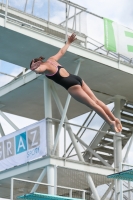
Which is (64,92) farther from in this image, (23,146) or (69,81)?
(69,81)

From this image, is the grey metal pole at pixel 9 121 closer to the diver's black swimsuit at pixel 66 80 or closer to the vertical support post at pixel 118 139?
the vertical support post at pixel 118 139

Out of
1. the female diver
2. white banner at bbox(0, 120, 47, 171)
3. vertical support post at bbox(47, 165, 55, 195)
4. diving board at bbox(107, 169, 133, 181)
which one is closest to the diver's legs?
the female diver

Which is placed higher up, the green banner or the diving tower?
the green banner

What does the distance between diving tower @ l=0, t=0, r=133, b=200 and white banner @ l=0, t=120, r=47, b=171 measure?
27 cm

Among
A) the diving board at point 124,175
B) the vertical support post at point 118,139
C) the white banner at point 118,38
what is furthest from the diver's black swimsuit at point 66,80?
the vertical support post at point 118,139

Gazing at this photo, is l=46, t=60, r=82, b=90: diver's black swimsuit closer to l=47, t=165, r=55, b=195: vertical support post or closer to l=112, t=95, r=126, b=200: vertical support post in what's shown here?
A: l=47, t=165, r=55, b=195: vertical support post

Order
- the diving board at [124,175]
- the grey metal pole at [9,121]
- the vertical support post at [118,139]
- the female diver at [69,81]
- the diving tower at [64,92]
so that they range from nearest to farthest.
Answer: the female diver at [69,81] → the diving board at [124,175] → the diving tower at [64,92] → the vertical support post at [118,139] → the grey metal pole at [9,121]

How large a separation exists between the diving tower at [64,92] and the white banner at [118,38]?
576mm

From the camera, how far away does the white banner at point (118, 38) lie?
70.3 ft

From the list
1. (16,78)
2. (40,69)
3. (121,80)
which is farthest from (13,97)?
(40,69)

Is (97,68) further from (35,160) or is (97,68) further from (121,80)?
(35,160)

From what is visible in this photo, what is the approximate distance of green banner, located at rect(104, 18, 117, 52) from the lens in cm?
→ 2133

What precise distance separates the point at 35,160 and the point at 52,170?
102cm

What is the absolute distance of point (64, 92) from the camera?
994 inches
